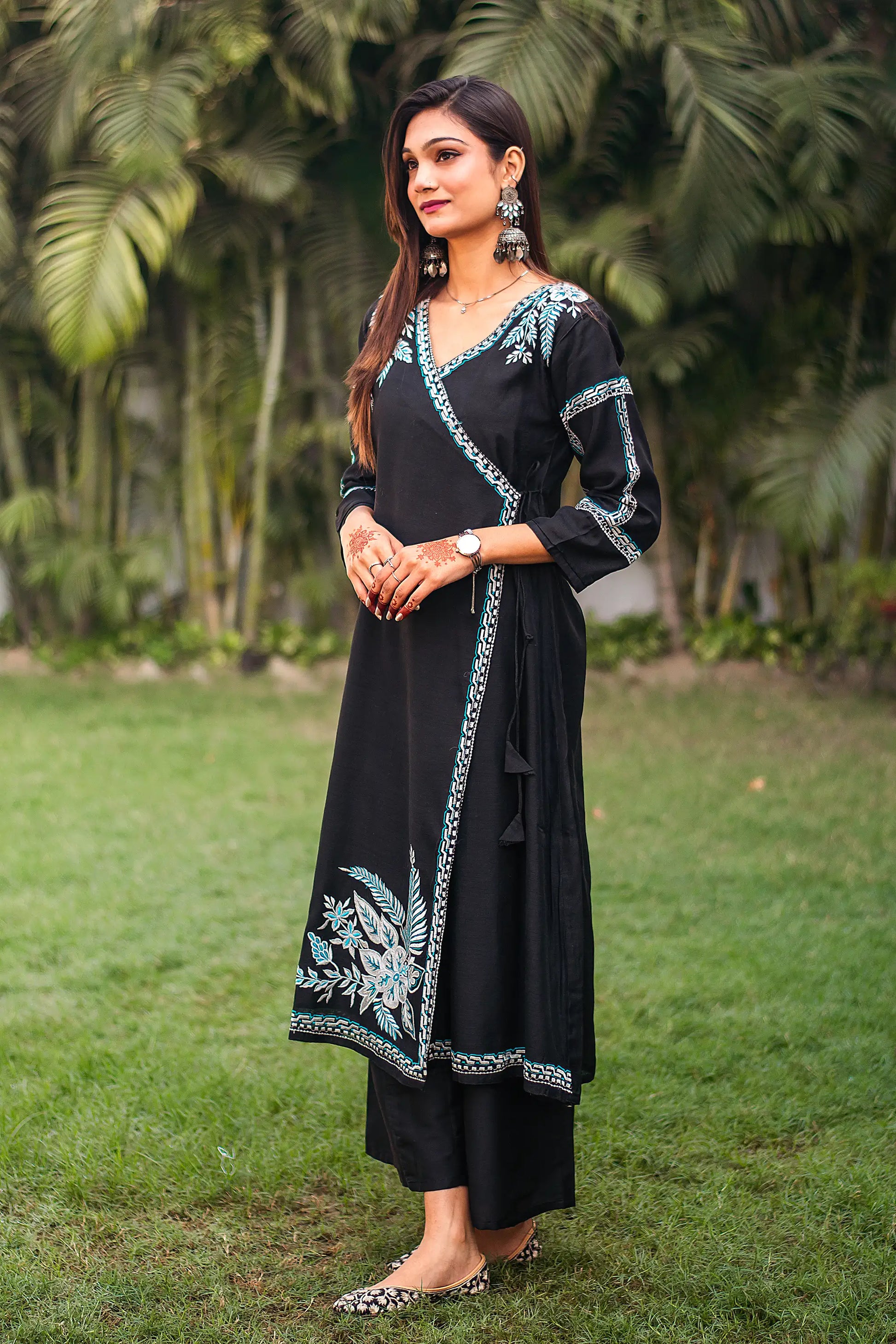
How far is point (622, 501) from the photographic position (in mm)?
1997

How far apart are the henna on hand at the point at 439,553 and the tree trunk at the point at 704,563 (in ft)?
19.9

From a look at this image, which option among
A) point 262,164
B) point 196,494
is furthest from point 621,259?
point 196,494

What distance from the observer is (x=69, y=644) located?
827cm

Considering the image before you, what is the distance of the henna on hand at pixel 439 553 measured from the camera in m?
1.96

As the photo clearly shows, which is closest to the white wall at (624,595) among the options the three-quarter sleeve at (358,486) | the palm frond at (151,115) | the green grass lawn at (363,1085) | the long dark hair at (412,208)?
the green grass lawn at (363,1085)

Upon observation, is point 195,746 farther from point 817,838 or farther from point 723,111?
point 723,111

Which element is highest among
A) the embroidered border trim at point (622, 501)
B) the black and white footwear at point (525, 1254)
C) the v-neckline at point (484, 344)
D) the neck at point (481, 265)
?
the neck at point (481, 265)

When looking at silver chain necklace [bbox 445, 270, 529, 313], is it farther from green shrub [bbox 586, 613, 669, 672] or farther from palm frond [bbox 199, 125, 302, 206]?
green shrub [bbox 586, 613, 669, 672]

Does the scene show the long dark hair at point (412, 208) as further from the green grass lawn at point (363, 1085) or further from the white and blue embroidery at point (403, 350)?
the green grass lawn at point (363, 1085)

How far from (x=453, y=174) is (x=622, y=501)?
577 mm

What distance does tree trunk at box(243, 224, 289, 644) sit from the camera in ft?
25.1

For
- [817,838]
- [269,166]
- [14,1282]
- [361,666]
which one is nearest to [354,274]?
[269,166]

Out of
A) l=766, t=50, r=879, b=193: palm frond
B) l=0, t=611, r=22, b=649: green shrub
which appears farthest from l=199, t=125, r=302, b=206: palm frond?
l=0, t=611, r=22, b=649: green shrub

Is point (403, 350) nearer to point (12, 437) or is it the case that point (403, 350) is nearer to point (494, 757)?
point (494, 757)
